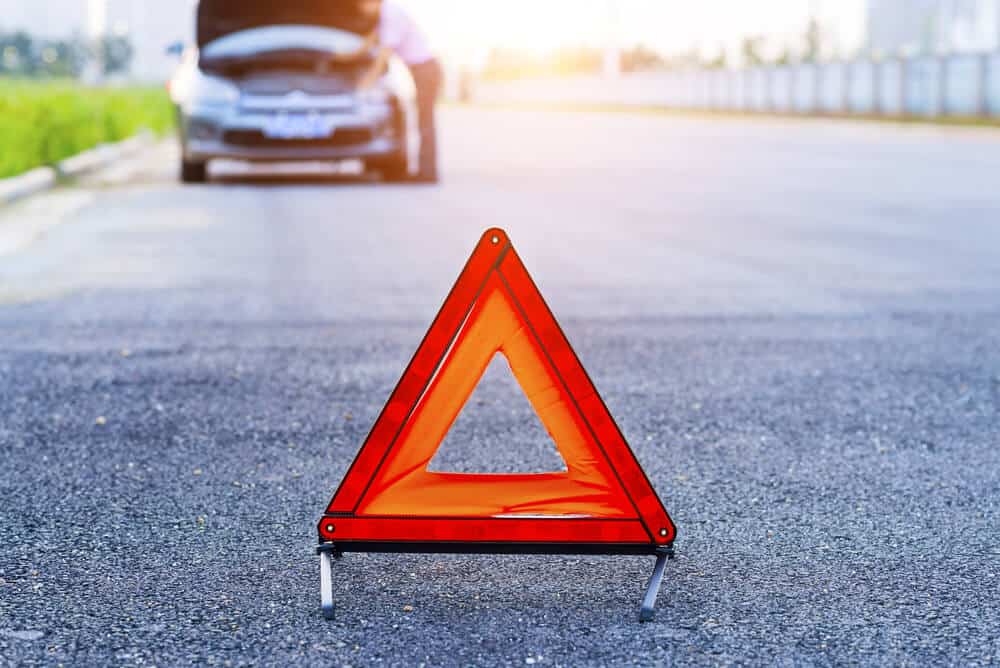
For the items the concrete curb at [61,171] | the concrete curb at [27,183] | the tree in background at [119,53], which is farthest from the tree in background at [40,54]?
the concrete curb at [27,183]

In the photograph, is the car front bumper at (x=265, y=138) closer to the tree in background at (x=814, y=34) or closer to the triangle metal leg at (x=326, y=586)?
the triangle metal leg at (x=326, y=586)

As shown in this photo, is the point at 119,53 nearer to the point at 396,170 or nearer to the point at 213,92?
the point at 396,170

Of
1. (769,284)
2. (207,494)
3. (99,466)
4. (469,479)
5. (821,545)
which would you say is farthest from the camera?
(769,284)

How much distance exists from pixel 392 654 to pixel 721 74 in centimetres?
6743

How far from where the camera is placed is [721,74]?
2707 inches

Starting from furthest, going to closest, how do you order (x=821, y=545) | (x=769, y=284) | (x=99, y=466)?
(x=769, y=284) < (x=99, y=466) < (x=821, y=545)

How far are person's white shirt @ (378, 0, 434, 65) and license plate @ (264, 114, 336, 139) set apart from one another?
48.3 inches

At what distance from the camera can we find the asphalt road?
3330 mm

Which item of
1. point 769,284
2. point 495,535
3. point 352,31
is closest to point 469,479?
point 495,535

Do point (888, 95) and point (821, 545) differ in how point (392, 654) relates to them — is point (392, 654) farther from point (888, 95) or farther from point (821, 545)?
point (888, 95)

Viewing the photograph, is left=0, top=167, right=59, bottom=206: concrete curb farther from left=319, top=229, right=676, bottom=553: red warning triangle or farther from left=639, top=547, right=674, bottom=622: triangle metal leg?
left=639, top=547, right=674, bottom=622: triangle metal leg

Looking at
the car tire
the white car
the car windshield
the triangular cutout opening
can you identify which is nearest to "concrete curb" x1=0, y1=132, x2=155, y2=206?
the car tire

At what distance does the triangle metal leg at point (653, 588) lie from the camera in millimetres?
3355

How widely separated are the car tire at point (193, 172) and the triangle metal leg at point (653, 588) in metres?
14.0
